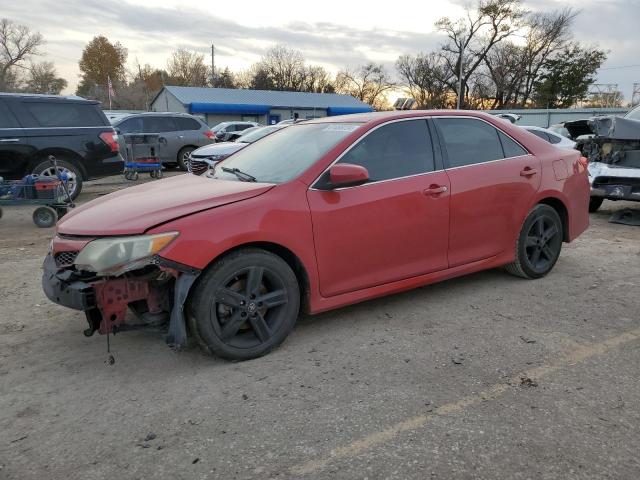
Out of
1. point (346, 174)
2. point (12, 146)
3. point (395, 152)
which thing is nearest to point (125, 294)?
point (346, 174)

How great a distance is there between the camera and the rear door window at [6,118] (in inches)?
351

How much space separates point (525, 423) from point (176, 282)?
2.09 m

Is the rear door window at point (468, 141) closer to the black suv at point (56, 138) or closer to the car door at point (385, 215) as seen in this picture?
the car door at point (385, 215)

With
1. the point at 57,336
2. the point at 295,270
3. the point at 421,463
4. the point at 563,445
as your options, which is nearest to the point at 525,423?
the point at 563,445

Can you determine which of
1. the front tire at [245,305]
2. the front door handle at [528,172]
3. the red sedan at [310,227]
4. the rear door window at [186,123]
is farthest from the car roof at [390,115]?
the rear door window at [186,123]

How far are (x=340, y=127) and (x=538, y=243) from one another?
227 cm

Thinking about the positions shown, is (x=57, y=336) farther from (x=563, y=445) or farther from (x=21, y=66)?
(x=21, y=66)

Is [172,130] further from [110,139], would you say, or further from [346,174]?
[346,174]

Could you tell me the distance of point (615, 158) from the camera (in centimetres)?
784

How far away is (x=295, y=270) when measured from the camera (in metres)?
3.53

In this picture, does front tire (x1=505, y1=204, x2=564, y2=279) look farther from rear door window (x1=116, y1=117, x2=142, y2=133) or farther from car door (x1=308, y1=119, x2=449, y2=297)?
rear door window (x1=116, y1=117, x2=142, y2=133)

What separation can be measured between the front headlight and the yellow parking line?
145cm

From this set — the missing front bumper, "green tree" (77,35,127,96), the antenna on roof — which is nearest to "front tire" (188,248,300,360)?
the missing front bumper

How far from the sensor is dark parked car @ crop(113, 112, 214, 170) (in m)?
15.4
